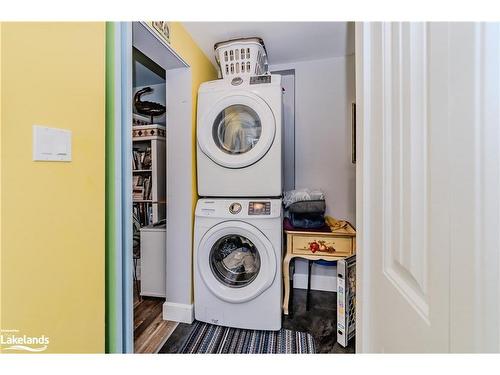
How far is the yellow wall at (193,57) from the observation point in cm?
160

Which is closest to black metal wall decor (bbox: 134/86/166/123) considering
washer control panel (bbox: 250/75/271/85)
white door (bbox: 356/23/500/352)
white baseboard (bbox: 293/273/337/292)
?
washer control panel (bbox: 250/75/271/85)

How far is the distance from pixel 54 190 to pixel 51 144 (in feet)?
0.45

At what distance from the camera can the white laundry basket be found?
68.7 inches

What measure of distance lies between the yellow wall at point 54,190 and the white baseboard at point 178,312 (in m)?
0.90

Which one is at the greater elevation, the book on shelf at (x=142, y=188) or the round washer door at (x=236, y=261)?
the book on shelf at (x=142, y=188)

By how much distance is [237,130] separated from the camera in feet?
5.88

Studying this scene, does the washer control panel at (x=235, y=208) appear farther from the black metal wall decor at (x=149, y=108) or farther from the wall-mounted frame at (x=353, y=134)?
the black metal wall decor at (x=149, y=108)

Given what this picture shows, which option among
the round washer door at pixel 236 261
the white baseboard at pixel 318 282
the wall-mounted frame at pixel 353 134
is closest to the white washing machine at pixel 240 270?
the round washer door at pixel 236 261

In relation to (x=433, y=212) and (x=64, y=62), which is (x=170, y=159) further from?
(x=433, y=212)

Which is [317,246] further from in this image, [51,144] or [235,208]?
[51,144]

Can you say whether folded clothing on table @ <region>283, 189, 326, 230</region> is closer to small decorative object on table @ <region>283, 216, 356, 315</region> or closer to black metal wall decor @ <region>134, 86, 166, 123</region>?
small decorative object on table @ <region>283, 216, 356, 315</region>

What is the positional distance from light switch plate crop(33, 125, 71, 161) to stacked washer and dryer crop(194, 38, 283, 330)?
3.31 ft

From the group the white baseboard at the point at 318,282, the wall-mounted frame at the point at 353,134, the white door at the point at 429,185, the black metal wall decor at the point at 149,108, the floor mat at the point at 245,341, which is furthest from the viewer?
the black metal wall decor at the point at 149,108

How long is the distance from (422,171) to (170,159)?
1670 mm
